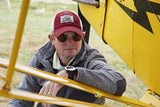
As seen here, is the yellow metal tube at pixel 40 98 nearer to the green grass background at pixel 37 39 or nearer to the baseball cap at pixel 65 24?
the baseball cap at pixel 65 24

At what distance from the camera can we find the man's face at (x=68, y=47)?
1645mm

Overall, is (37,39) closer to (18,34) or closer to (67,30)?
(67,30)

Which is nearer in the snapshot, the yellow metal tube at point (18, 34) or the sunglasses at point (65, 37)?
the yellow metal tube at point (18, 34)

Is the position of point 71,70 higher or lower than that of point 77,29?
lower

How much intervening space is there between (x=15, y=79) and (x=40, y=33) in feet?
6.36

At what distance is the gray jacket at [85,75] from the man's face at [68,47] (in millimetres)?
46

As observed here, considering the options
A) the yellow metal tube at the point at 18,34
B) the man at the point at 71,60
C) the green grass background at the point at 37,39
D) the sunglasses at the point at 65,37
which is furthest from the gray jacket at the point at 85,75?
the green grass background at the point at 37,39

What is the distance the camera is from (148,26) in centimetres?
184

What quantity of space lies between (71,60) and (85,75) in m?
0.33

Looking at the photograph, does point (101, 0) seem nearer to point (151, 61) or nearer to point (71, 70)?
point (151, 61)

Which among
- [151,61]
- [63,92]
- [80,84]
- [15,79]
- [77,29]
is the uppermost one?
[77,29]

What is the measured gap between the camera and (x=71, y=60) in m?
1.72

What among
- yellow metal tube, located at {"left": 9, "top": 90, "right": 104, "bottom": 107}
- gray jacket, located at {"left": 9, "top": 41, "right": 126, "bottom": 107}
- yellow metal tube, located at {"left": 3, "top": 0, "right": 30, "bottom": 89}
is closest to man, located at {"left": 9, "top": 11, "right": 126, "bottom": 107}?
gray jacket, located at {"left": 9, "top": 41, "right": 126, "bottom": 107}

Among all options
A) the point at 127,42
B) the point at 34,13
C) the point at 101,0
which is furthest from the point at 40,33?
the point at 127,42
